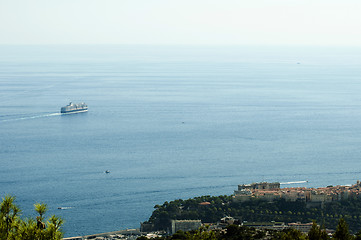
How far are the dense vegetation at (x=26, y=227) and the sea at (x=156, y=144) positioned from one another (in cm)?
1803

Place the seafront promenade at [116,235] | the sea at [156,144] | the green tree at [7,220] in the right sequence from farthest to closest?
1. the sea at [156,144]
2. the seafront promenade at [116,235]
3. the green tree at [7,220]

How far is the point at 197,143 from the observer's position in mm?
47906

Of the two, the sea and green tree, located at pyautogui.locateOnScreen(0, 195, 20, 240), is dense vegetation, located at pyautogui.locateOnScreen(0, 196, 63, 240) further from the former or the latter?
the sea

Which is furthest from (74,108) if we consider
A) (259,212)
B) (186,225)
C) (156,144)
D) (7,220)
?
(7,220)

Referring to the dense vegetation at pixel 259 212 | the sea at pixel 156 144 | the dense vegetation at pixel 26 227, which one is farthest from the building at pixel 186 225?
the dense vegetation at pixel 26 227

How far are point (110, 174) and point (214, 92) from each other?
4885 centimetres

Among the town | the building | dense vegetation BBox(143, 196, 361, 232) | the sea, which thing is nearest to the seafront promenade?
dense vegetation BBox(143, 196, 361, 232)

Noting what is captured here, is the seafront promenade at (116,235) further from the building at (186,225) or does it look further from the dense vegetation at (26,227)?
the dense vegetation at (26,227)

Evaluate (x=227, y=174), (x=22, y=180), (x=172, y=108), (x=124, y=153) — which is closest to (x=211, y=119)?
(x=172, y=108)

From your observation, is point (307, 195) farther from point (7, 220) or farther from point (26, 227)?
point (26, 227)

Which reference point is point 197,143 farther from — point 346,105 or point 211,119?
point 346,105

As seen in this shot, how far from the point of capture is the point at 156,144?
4750cm

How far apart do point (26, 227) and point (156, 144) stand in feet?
127

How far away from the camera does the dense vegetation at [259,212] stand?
26.1 meters
